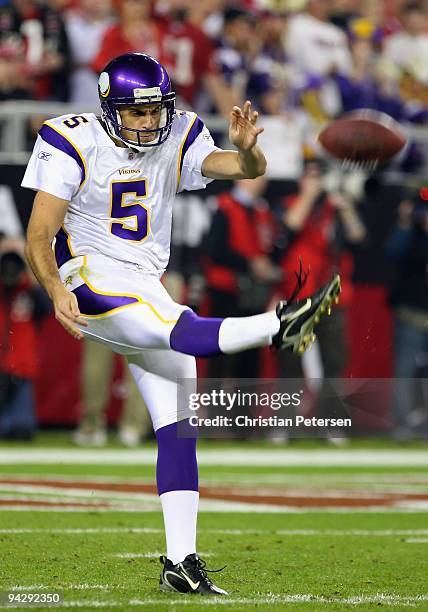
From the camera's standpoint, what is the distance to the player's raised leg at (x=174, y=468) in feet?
14.4

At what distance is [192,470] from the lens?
4.51 m

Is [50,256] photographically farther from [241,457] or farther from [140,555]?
[241,457]

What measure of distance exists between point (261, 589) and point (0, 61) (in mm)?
6406

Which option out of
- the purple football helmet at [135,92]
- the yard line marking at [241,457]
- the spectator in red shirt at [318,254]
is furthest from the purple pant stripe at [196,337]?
the spectator in red shirt at [318,254]

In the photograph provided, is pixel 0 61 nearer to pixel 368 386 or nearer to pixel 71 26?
pixel 71 26

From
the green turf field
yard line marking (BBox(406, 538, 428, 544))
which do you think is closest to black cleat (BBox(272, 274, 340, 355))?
the green turf field

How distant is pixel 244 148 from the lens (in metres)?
4.57

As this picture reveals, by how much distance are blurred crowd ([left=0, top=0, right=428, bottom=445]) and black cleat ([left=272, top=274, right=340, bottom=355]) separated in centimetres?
552

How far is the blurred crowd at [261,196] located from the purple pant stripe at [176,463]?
5.12 m

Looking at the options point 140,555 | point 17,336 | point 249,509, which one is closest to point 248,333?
point 140,555

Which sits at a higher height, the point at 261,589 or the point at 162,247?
the point at 162,247

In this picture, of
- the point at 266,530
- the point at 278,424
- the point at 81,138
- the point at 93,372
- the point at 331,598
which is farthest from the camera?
the point at 93,372

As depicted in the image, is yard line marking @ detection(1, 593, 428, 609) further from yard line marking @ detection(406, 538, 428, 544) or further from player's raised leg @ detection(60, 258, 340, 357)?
yard line marking @ detection(406, 538, 428, 544)

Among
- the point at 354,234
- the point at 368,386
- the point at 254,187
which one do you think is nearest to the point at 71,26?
the point at 254,187
